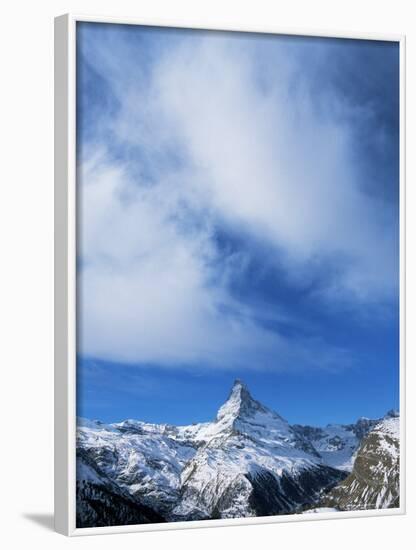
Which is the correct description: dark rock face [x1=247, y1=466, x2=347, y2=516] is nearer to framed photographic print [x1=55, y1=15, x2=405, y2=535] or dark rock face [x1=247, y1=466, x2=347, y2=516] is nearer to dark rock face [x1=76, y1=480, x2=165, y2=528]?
framed photographic print [x1=55, y1=15, x2=405, y2=535]

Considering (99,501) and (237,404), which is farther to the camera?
(237,404)

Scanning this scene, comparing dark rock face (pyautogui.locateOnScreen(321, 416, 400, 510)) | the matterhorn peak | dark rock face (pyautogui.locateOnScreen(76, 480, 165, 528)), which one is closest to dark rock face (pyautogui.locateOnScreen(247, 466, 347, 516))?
dark rock face (pyautogui.locateOnScreen(321, 416, 400, 510))

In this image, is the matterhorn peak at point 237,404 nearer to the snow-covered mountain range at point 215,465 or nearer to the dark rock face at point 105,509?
the snow-covered mountain range at point 215,465

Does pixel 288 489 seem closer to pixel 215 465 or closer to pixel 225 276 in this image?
pixel 215 465

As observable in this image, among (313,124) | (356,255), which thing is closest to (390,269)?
(356,255)

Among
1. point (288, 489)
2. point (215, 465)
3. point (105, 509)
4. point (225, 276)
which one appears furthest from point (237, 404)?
point (105, 509)

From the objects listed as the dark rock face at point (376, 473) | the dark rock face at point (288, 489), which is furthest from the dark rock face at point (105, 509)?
the dark rock face at point (376, 473)

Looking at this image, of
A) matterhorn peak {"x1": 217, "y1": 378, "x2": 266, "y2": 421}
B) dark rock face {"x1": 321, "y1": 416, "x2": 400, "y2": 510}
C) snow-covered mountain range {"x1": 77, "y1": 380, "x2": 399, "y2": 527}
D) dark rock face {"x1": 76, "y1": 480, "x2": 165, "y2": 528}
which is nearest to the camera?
dark rock face {"x1": 76, "y1": 480, "x2": 165, "y2": 528}

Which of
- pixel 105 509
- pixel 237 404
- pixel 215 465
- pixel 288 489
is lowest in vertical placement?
pixel 105 509
